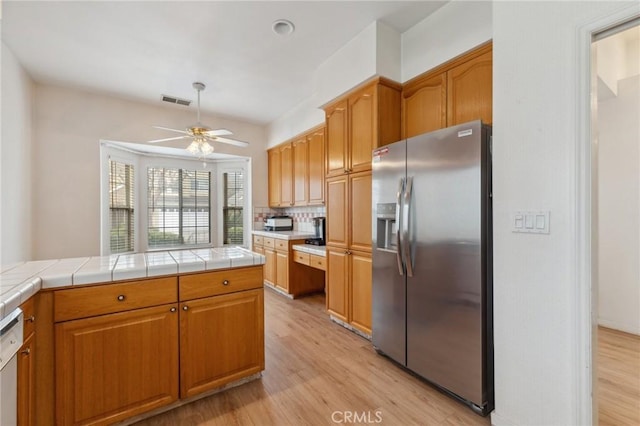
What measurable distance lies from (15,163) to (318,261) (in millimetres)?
3274

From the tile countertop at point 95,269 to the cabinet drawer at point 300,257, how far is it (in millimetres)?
1689

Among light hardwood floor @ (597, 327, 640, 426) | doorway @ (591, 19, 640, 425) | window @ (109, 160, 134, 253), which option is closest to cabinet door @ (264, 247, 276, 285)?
window @ (109, 160, 134, 253)

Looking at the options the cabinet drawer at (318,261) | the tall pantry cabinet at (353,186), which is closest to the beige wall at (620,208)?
the tall pantry cabinet at (353,186)

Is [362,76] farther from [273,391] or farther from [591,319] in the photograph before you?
[273,391]

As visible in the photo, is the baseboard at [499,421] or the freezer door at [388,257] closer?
the baseboard at [499,421]

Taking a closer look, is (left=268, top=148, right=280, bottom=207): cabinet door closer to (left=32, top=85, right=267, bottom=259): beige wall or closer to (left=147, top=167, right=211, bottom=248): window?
(left=147, top=167, right=211, bottom=248): window

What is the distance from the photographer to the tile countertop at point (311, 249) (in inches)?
Result: 136

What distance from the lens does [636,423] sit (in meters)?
1.63

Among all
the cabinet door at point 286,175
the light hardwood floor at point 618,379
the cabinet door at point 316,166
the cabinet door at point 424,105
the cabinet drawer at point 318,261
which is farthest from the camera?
the cabinet door at point 286,175

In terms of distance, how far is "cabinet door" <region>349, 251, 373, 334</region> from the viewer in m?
2.69

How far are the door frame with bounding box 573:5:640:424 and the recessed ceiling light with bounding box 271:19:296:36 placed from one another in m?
2.01

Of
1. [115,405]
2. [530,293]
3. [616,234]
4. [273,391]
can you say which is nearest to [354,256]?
[273,391]

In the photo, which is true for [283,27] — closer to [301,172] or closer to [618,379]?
[301,172]

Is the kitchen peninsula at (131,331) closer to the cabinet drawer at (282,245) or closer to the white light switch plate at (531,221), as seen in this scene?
the white light switch plate at (531,221)
